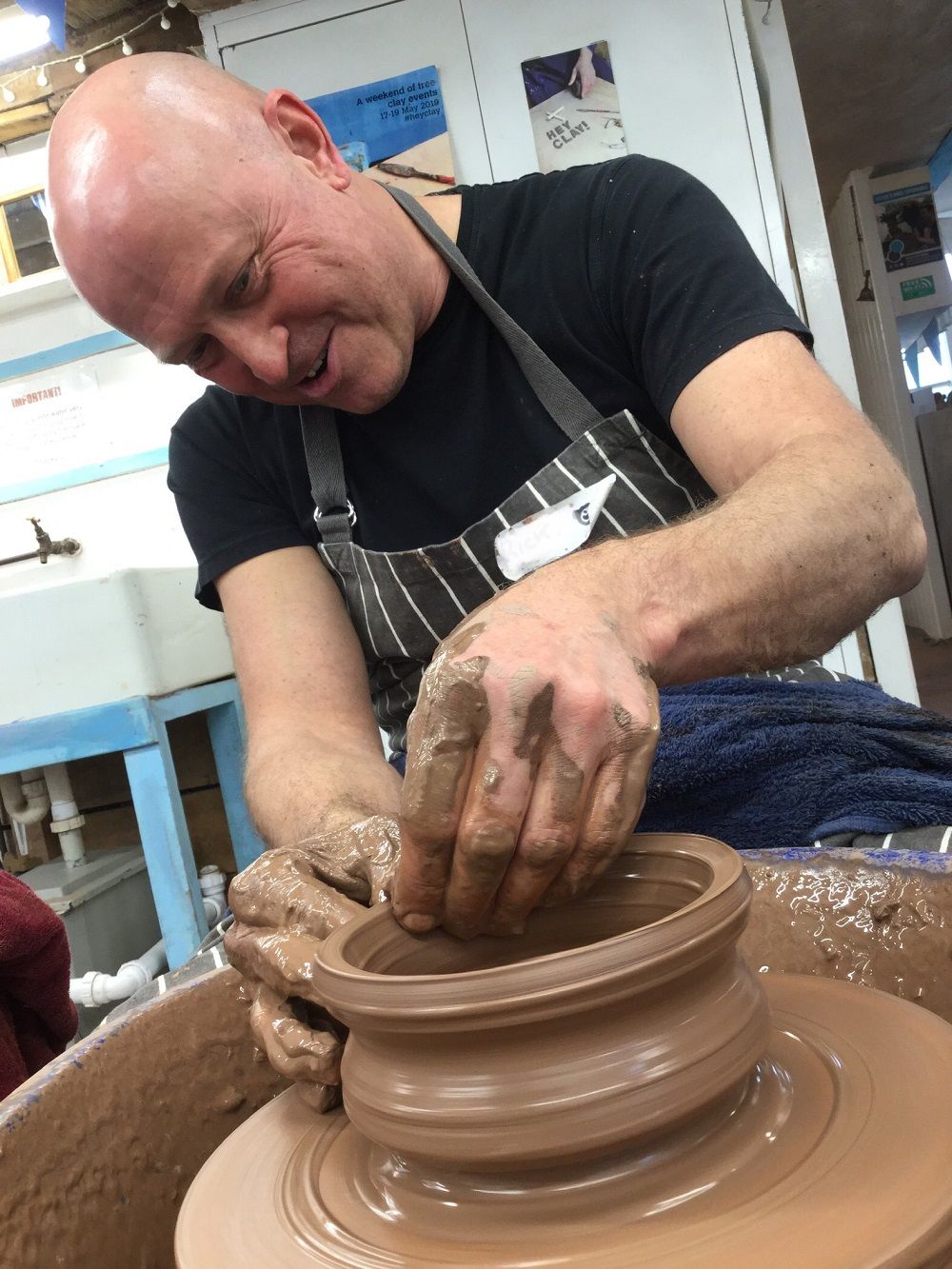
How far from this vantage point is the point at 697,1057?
52 cm

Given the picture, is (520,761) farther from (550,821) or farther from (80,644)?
(80,644)

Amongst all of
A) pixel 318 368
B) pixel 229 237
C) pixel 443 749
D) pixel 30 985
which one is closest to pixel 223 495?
pixel 318 368

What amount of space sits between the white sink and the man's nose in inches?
39.0

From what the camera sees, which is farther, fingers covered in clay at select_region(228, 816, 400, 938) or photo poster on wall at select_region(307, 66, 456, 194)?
photo poster on wall at select_region(307, 66, 456, 194)

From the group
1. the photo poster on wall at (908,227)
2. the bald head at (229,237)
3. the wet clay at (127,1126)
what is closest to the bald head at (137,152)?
the bald head at (229,237)

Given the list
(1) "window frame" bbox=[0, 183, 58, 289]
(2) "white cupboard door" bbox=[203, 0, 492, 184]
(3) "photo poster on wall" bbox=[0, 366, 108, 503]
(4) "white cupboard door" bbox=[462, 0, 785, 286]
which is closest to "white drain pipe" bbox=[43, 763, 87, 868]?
(3) "photo poster on wall" bbox=[0, 366, 108, 503]

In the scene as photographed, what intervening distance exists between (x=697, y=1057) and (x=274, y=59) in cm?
256

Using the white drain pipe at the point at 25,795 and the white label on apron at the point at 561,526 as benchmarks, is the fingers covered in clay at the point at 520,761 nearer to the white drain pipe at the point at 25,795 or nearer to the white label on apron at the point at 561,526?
the white label on apron at the point at 561,526

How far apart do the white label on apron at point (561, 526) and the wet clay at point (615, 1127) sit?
0.66 meters

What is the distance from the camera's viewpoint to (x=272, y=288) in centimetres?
112

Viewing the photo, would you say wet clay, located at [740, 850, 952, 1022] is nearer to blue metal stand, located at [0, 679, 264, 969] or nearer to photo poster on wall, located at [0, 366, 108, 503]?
blue metal stand, located at [0, 679, 264, 969]

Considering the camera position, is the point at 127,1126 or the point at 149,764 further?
the point at 149,764

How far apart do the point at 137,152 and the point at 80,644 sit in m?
1.16

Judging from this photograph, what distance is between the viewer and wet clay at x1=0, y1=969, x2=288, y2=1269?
657 millimetres
